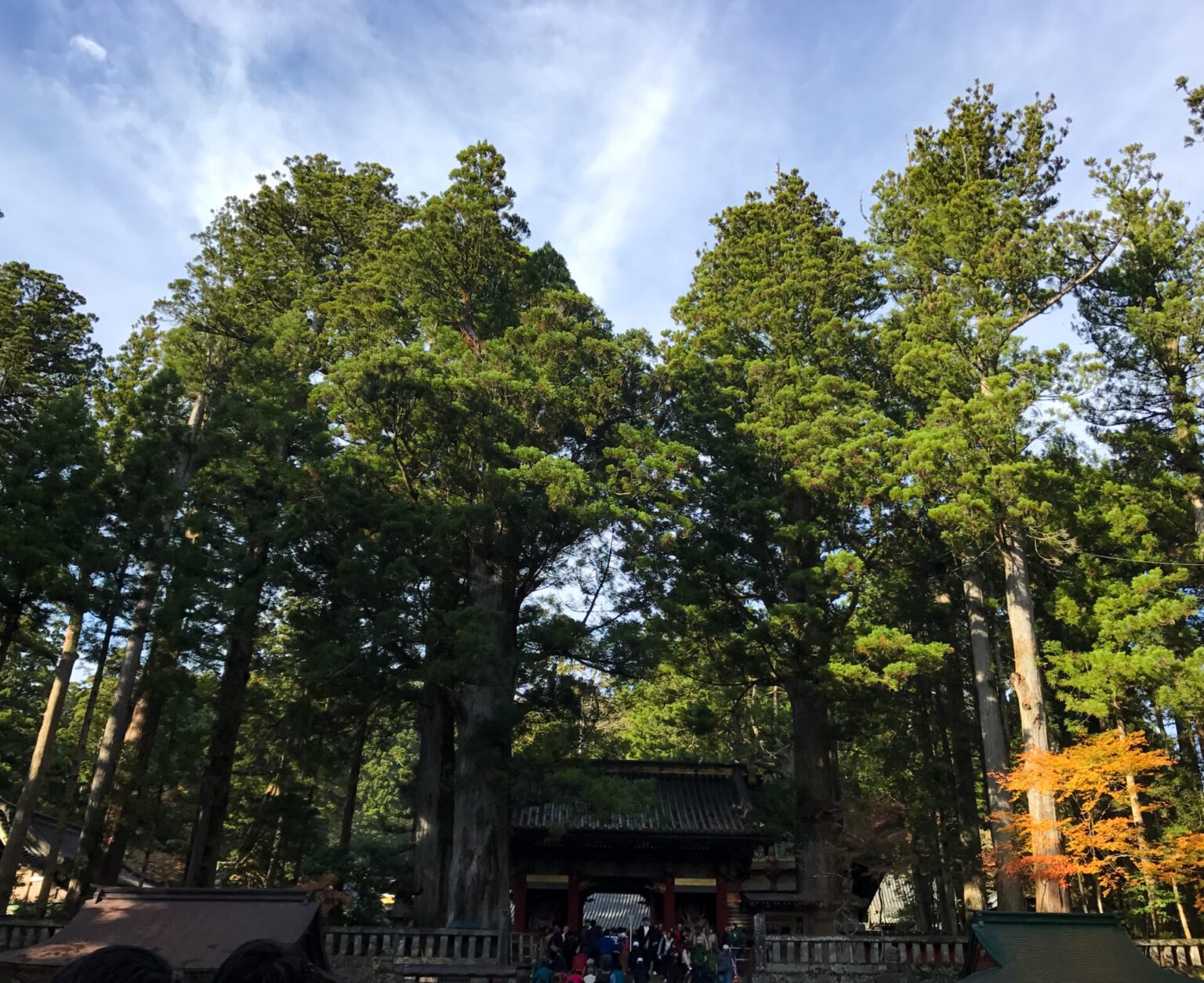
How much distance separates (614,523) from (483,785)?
509 cm

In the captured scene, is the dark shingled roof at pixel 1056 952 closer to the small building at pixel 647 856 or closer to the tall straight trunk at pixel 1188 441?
the small building at pixel 647 856

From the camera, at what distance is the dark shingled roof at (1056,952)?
9570 millimetres

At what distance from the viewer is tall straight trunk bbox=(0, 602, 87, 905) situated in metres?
12.5

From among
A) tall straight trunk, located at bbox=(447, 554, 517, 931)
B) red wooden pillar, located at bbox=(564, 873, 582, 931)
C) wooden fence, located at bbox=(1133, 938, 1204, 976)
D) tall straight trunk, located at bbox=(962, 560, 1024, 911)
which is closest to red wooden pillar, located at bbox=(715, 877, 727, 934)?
red wooden pillar, located at bbox=(564, 873, 582, 931)

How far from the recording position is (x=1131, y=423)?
18.4 meters

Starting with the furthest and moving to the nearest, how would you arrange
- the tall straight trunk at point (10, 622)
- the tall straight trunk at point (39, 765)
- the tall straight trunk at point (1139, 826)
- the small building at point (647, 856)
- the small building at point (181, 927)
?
the small building at point (647, 856) < the tall straight trunk at point (1139, 826) < the tall straight trunk at point (10, 622) < the tall straight trunk at point (39, 765) < the small building at point (181, 927)

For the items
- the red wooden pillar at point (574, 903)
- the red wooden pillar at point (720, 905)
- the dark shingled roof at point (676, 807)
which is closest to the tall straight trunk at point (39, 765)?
the dark shingled roof at point (676, 807)

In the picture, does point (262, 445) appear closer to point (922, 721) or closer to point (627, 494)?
point (627, 494)

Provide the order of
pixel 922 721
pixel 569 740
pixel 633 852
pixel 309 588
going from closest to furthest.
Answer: pixel 569 740, pixel 309 588, pixel 633 852, pixel 922 721

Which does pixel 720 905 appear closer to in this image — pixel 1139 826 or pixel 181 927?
pixel 1139 826

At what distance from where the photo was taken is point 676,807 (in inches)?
806

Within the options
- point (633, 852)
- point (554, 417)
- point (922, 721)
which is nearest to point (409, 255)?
point (554, 417)

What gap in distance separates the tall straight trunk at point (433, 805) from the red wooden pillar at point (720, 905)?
634cm

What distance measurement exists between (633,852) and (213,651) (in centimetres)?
1039
